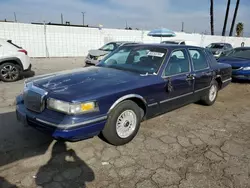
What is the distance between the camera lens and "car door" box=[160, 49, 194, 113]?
381cm

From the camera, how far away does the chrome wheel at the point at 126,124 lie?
3221mm

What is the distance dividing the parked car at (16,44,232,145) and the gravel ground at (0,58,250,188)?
1.20 ft

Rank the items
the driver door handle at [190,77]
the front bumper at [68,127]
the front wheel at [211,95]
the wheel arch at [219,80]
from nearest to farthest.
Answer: the front bumper at [68,127] → the driver door handle at [190,77] → the front wheel at [211,95] → the wheel arch at [219,80]

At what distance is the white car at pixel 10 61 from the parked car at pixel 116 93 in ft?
15.4

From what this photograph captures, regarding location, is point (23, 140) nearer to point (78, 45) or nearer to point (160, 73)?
point (160, 73)

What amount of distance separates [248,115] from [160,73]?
2684mm

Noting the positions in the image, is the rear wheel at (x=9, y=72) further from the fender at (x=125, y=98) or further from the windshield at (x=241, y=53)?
the windshield at (x=241, y=53)

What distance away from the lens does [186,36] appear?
23.1 m

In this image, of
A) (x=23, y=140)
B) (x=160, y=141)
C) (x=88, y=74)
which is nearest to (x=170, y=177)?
(x=160, y=141)

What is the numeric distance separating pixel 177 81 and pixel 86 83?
176 centimetres

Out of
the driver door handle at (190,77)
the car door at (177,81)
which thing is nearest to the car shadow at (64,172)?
the car door at (177,81)

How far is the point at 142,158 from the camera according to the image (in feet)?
9.87

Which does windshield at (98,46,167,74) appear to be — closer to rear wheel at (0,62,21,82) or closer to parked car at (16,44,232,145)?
parked car at (16,44,232,145)

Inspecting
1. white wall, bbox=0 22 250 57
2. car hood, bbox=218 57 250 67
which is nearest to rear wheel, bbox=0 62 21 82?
white wall, bbox=0 22 250 57
